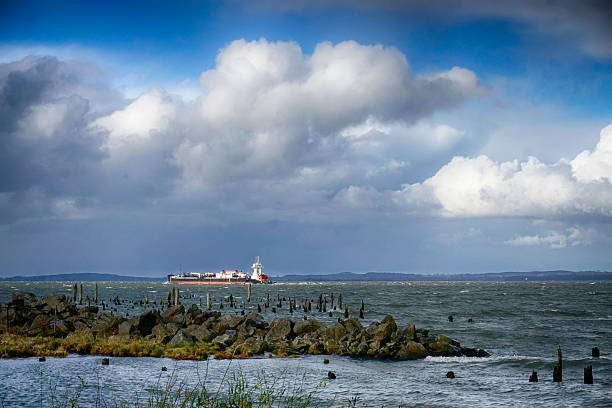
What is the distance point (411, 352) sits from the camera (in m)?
32.0

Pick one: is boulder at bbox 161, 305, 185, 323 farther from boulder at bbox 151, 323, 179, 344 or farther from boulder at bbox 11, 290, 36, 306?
boulder at bbox 11, 290, 36, 306

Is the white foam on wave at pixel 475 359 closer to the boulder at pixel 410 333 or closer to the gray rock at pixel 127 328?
the boulder at pixel 410 333

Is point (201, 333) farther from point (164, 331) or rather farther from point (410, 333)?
point (410, 333)

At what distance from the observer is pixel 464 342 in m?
38.4

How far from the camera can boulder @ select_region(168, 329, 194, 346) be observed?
33438 mm

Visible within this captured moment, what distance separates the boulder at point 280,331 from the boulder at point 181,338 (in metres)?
4.88

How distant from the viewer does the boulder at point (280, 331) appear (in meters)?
36.5

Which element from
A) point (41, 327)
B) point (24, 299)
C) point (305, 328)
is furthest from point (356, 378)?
point (24, 299)

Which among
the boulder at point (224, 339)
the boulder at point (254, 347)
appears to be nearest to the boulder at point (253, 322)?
the boulder at point (224, 339)

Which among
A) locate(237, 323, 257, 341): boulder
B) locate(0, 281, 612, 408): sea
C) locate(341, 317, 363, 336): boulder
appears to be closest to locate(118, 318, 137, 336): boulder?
locate(0, 281, 612, 408): sea

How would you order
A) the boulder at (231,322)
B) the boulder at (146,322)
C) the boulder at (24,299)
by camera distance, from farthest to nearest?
the boulder at (24,299) → the boulder at (231,322) → the boulder at (146,322)

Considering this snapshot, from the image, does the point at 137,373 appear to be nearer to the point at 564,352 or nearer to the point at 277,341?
the point at 277,341

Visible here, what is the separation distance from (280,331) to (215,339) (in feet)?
14.9

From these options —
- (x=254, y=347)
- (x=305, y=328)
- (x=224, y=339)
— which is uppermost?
(x=305, y=328)
